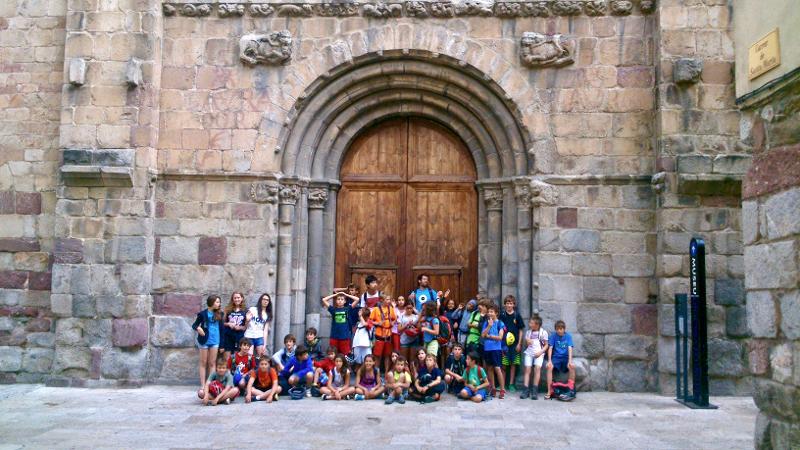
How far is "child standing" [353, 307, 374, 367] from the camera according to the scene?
28.7 ft

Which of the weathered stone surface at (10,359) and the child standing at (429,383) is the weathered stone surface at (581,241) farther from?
the weathered stone surface at (10,359)

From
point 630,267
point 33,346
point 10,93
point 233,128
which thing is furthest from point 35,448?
point 630,267

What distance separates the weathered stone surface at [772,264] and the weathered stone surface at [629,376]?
4853mm

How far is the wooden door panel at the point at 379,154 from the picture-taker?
33.0ft

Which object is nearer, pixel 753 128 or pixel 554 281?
pixel 753 128

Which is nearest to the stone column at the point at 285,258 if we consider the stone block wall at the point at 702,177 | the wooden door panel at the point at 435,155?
the wooden door panel at the point at 435,155

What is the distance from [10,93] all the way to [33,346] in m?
3.66

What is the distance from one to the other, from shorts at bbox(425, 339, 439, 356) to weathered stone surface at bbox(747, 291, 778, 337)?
489cm

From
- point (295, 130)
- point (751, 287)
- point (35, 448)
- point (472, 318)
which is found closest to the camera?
point (751, 287)

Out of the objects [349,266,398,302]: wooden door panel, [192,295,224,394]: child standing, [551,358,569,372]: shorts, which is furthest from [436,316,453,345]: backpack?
[192,295,224,394]: child standing

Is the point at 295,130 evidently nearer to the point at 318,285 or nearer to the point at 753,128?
the point at 318,285

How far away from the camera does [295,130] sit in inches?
374

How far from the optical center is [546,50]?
9.16 meters

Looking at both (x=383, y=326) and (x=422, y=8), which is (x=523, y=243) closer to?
(x=383, y=326)
